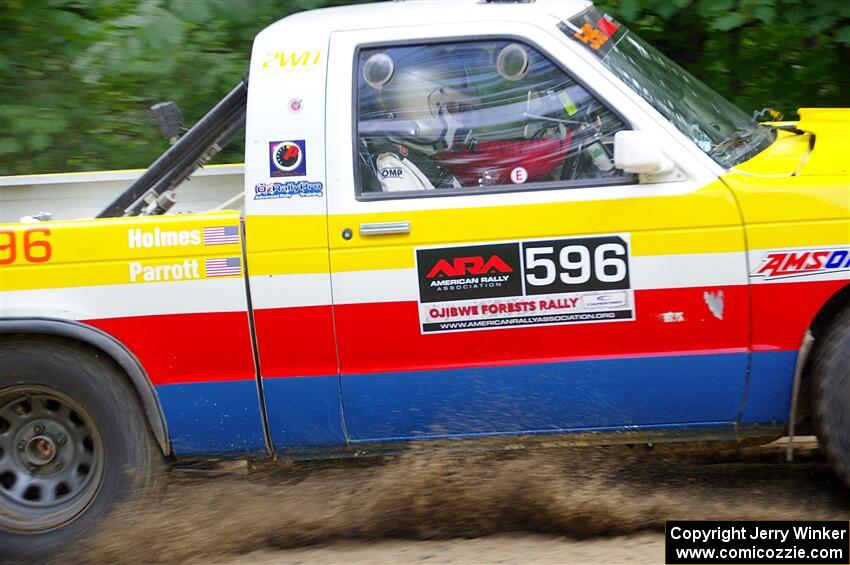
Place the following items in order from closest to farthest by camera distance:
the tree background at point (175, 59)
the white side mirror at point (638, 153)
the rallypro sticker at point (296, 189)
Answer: the white side mirror at point (638, 153) < the rallypro sticker at point (296, 189) < the tree background at point (175, 59)

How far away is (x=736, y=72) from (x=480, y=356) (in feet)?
11.1

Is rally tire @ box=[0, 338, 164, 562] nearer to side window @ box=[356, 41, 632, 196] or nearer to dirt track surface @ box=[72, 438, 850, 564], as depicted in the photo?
dirt track surface @ box=[72, 438, 850, 564]

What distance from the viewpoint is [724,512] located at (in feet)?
13.6

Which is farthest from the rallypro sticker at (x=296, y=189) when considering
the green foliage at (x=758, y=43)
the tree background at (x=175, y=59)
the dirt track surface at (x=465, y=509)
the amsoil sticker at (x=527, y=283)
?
the green foliage at (x=758, y=43)

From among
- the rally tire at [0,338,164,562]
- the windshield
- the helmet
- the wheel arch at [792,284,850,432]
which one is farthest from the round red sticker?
the rally tire at [0,338,164,562]

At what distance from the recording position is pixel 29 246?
4055 mm

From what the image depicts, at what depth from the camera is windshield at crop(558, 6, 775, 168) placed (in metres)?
4.05

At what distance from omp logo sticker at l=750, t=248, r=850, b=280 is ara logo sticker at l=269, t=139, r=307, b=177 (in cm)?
172

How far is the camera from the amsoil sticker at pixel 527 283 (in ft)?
12.6

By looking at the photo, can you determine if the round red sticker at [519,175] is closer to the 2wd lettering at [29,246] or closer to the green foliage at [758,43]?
the 2wd lettering at [29,246]

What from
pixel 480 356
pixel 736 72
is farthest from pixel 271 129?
pixel 736 72

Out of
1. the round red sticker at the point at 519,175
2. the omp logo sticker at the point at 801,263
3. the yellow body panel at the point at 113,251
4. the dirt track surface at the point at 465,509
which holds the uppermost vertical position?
the round red sticker at the point at 519,175

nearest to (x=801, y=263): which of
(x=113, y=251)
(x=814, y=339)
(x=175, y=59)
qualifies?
(x=814, y=339)

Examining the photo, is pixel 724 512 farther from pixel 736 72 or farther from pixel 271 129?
pixel 736 72
